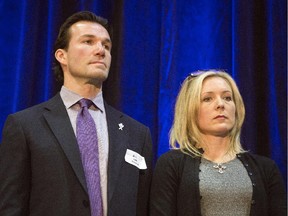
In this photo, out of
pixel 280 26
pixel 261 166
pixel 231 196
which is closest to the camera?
pixel 231 196

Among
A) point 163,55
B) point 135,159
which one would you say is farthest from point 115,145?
point 163,55

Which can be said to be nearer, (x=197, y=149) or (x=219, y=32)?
(x=197, y=149)

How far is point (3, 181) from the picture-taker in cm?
201

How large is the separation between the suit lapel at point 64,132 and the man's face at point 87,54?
0.62ft

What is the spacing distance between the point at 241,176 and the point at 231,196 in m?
0.12

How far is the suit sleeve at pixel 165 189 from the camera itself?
2164mm

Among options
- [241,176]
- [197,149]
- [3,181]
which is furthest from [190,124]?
[3,181]

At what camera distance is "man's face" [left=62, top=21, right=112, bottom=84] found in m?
2.30

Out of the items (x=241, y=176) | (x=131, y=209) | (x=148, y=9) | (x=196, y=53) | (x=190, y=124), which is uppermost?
(x=148, y=9)

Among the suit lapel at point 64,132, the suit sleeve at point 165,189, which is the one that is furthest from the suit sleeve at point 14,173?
the suit sleeve at point 165,189

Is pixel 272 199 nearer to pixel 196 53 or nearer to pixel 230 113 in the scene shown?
pixel 230 113

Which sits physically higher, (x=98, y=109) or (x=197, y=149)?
(x=98, y=109)

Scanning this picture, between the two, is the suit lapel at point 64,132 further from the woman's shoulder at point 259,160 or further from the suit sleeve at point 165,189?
the woman's shoulder at point 259,160

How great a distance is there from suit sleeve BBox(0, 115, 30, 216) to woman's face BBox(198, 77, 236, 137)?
2.80 ft
